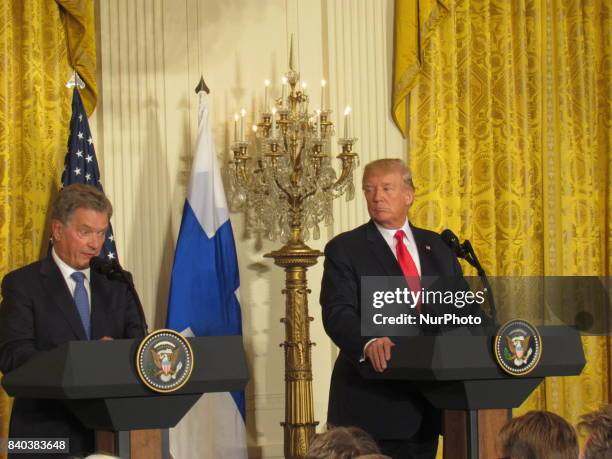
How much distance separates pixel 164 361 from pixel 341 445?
89 cm

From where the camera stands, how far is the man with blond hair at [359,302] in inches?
144

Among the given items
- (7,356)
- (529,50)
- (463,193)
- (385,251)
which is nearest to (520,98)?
(529,50)

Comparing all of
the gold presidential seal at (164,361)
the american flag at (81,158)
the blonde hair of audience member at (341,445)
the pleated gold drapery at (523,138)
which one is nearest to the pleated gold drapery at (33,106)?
the american flag at (81,158)

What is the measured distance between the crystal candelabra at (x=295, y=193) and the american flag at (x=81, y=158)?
800mm

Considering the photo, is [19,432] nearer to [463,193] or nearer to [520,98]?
[463,193]

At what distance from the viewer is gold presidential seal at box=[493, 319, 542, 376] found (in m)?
3.23

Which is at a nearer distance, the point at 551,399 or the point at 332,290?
the point at 332,290

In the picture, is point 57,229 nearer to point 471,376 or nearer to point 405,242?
point 405,242

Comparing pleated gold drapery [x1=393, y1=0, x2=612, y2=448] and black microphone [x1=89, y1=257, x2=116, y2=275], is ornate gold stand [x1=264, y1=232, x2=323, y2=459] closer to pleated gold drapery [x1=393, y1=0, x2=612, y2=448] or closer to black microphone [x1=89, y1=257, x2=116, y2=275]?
pleated gold drapery [x1=393, y1=0, x2=612, y2=448]

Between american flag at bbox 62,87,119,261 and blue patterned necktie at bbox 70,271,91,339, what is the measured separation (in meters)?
1.77

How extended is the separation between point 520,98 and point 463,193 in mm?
754

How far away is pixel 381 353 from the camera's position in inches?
131

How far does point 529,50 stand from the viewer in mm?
6750

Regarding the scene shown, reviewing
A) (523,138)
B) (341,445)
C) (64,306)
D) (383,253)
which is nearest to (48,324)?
(64,306)
